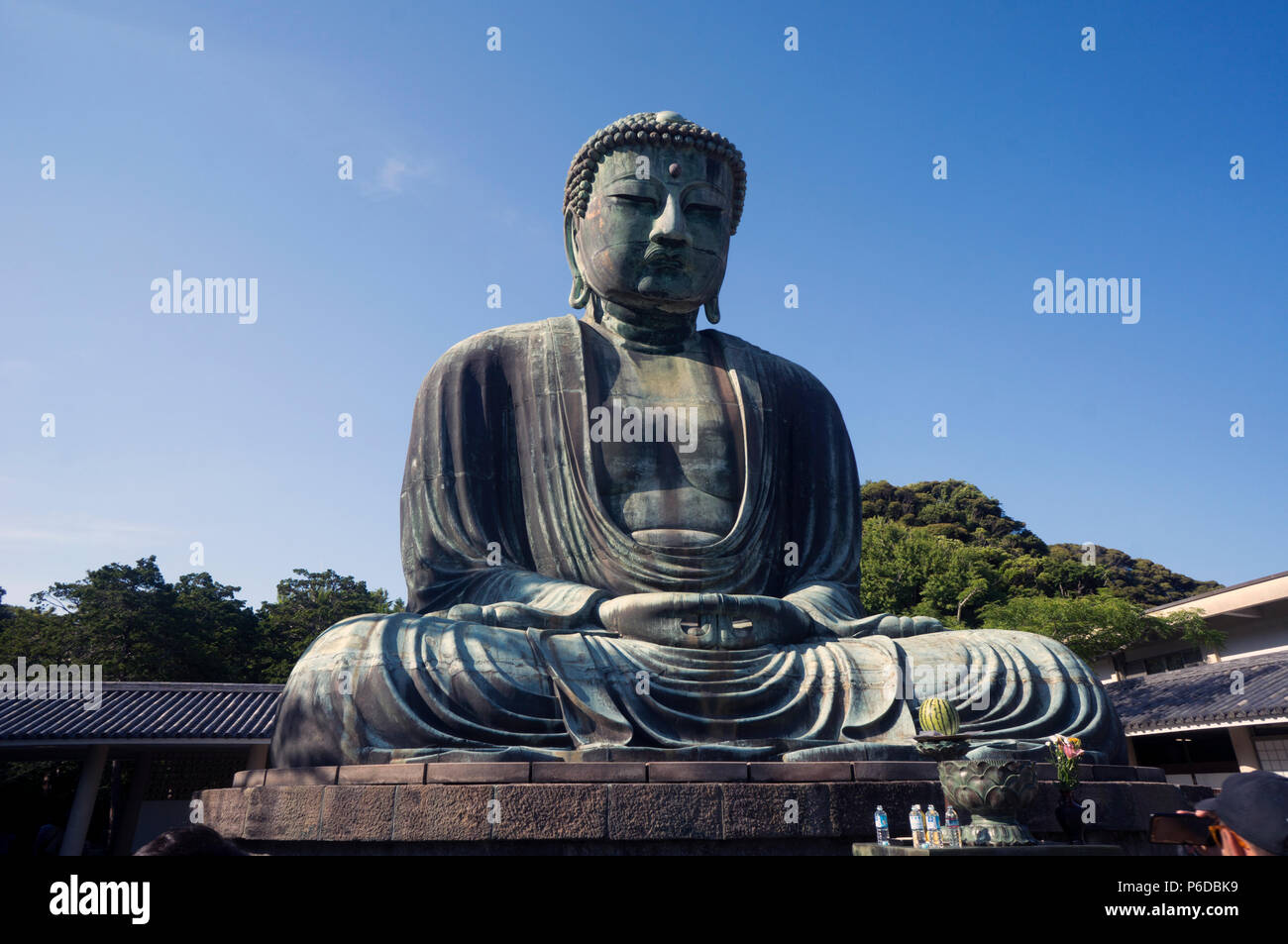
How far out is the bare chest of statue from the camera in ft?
23.4

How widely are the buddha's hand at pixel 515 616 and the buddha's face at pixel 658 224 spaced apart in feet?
10.3

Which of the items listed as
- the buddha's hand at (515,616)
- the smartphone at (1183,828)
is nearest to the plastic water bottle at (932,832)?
the smartphone at (1183,828)

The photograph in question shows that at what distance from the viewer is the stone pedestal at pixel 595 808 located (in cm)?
464

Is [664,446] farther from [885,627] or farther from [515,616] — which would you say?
[885,627]

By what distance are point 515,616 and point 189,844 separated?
12.9 ft

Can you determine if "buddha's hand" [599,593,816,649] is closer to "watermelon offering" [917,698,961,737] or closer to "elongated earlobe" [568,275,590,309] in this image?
"watermelon offering" [917,698,961,737]

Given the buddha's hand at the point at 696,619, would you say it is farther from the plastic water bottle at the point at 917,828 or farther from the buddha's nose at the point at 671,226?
the buddha's nose at the point at 671,226

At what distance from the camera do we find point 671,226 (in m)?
7.64

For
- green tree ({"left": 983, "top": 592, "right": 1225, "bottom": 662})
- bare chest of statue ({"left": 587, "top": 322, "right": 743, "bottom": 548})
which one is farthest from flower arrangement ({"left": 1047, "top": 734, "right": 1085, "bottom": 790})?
green tree ({"left": 983, "top": 592, "right": 1225, "bottom": 662})

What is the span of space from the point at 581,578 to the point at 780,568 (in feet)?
5.46

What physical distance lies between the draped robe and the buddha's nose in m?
1.04

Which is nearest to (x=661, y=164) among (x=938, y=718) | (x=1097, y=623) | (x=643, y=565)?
(x=643, y=565)
